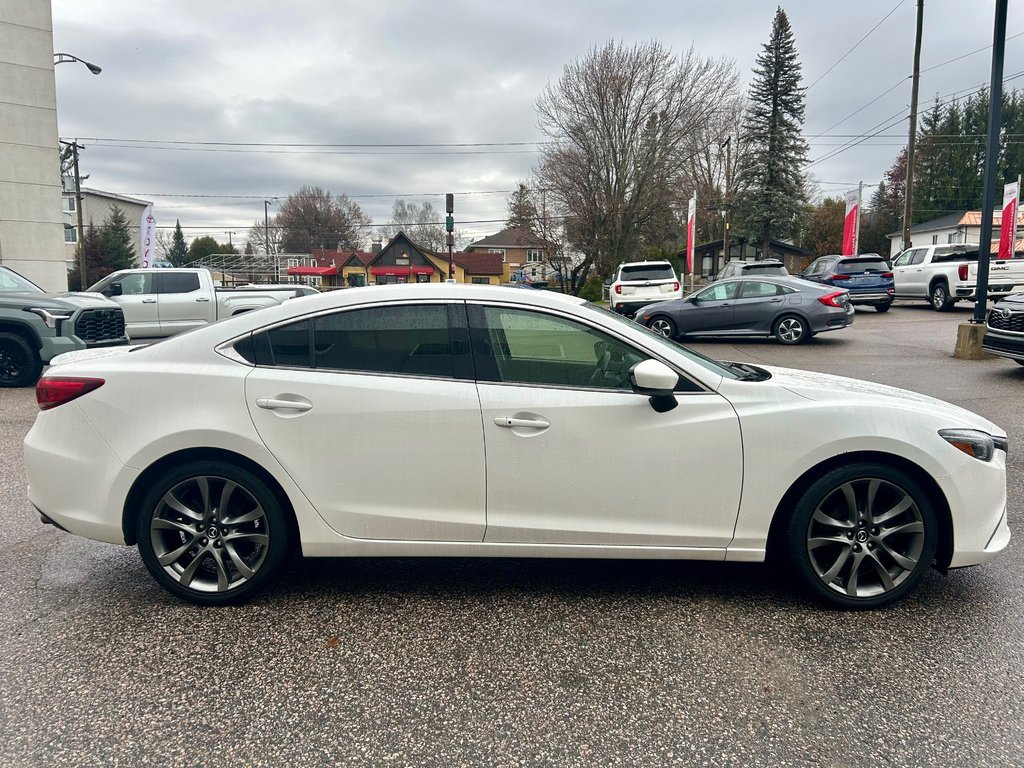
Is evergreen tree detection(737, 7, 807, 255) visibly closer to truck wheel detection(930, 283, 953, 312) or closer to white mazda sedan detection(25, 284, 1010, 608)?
truck wheel detection(930, 283, 953, 312)

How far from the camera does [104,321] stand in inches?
411

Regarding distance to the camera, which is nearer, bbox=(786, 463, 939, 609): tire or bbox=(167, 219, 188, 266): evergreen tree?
bbox=(786, 463, 939, 609): tire

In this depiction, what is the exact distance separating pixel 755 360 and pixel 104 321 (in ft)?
36.1

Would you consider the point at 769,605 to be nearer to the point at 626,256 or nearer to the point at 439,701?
the point at 439,701

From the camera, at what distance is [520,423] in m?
3.18

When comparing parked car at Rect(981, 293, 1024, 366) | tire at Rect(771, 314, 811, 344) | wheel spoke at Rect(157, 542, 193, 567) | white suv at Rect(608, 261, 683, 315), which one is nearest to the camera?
wheel spoke at Rect(157, 542, 193, 567)

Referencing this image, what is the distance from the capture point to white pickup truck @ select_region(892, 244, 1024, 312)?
714 inches

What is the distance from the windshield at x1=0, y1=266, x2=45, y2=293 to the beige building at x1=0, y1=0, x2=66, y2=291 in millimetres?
18631

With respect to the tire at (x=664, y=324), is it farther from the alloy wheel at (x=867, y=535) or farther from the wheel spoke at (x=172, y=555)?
the wheel spoke at (x=172, y=555)

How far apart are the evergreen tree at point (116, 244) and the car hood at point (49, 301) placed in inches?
1973

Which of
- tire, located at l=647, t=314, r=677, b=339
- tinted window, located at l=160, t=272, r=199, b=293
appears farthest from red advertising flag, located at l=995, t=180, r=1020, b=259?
tinted window, located at l=160, t=272, r=199, b=293

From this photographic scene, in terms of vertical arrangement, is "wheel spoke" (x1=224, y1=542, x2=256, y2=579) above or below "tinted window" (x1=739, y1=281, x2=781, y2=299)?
below

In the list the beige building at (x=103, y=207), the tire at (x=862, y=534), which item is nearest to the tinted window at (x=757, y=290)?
the tire at (x=862, y=534)

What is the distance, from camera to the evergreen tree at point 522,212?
45.2 meters
